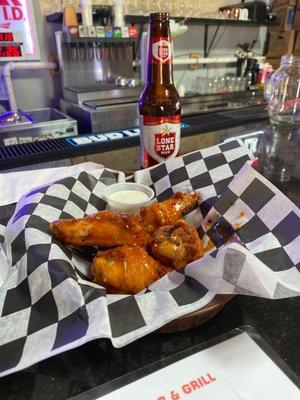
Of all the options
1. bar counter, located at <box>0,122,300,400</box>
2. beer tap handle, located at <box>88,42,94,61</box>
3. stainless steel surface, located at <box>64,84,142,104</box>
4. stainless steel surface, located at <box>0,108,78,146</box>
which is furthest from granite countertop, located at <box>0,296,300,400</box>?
beer tap handle, located at <box>88,42,94,61</box>

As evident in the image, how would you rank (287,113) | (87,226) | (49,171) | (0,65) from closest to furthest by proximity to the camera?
1. (87,226)
2. (49,171)
3. (287,113)
4. (0,65)

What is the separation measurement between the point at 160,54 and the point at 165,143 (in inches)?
9.5

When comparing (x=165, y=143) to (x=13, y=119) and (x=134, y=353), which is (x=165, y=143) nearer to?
(x=134, y=353)

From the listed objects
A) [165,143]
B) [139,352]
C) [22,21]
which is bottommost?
[139,352]

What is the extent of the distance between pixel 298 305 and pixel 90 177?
1.91 feet

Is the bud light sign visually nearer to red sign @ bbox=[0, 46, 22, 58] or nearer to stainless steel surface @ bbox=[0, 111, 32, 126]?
red sign @ bbox=[0, 46, 22, 58]

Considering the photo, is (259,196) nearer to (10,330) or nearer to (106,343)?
Result: (106,343)

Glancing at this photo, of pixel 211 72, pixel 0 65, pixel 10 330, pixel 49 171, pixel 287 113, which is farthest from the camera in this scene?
pixel 211 72

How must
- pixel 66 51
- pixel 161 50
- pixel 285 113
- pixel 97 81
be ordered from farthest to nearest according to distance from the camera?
pixel 97 81 < pixel 66 51 < pixel 285 113 < pixel 161 50

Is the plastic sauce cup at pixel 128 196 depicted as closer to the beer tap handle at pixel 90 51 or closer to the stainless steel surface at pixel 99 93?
the stainless steel surface at pixel 99 93

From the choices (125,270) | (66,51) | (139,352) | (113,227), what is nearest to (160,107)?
(113,227)

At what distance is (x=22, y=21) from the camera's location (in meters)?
2.44

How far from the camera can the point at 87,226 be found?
0.64 metres

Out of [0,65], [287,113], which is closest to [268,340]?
[287,113]
